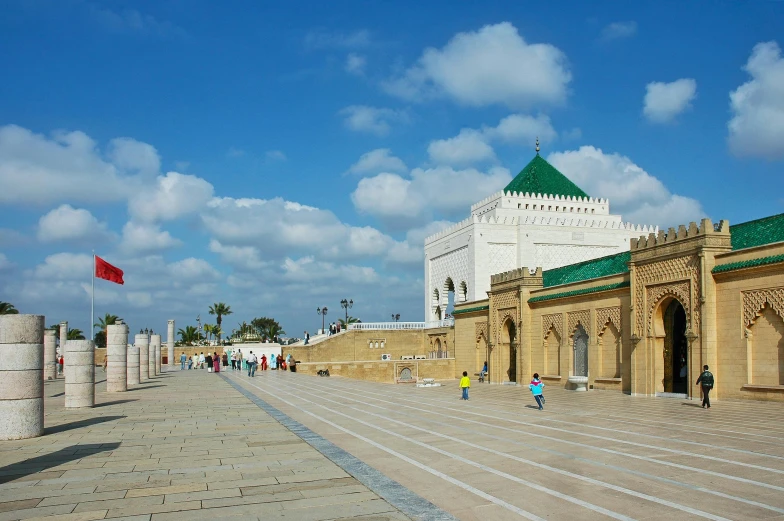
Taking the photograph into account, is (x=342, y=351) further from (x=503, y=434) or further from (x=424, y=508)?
(x=424, y=508)

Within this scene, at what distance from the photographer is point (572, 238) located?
1560 inches

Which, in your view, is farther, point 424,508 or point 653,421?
point 653,421

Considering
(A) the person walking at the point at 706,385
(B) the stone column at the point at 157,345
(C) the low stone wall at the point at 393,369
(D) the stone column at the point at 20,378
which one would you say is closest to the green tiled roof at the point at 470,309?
(C) the low stone wall at the point at 393,369

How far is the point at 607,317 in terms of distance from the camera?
2072 cm

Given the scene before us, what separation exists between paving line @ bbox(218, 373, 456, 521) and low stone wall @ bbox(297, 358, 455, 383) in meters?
22.2

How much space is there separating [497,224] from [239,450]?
31485 millimetres

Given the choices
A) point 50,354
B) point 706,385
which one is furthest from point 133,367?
point 706,385

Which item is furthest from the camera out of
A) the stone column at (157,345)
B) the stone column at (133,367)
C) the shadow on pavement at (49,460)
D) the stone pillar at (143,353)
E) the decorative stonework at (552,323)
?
the stone column at (157,345)

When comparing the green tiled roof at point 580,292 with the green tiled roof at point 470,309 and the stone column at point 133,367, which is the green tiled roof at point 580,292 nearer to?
the green tiled roof at point 470,309

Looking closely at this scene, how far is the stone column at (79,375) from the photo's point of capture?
14641 mm

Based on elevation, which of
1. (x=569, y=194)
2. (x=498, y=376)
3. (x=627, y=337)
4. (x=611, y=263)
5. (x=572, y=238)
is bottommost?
(x=498, y=376)

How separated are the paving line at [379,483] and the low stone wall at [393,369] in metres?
22.2

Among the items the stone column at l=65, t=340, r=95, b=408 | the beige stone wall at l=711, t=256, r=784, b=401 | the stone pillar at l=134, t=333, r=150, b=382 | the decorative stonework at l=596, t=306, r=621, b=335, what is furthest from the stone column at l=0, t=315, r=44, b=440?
the stone pillar at l=134, t=333, r=150, b=382

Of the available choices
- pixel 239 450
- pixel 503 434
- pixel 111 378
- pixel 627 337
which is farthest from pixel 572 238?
pixel 239 450
